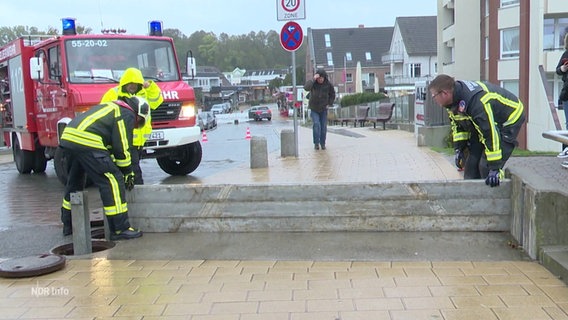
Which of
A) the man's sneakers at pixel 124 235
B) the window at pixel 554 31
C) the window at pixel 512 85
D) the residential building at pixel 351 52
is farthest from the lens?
the residential building at pixel 351 52

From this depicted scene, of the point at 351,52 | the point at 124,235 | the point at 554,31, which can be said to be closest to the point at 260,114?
the point at 351,52

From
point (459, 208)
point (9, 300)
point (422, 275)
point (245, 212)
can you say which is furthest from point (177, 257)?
point (459, 208)

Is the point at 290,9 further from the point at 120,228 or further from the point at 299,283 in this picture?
the point at 299,283

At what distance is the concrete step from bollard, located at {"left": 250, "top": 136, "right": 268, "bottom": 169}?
4356 millimetres

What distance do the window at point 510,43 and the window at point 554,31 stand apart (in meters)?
2.52

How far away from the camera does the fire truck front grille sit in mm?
9391

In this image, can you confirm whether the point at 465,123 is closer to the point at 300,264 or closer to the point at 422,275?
the point at 422,275

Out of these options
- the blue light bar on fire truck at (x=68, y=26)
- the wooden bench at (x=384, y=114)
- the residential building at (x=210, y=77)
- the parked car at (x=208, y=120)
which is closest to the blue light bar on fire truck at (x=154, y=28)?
the blue light bar on fire truck at (x=68, y=26)

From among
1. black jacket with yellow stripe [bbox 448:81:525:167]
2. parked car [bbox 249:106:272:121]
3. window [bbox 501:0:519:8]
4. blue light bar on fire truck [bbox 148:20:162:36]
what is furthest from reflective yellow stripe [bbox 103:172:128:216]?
parked car [bbox 249:106:272:121]

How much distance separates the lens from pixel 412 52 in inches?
2921

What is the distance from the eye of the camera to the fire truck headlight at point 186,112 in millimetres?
9742

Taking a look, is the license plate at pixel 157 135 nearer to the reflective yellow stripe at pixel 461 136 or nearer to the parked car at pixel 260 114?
the reflective yellow stripe at pixel 461 136

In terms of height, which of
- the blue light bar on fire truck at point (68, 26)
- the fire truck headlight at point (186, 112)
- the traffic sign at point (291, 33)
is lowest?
the fire truck headlight at point (186, 112)

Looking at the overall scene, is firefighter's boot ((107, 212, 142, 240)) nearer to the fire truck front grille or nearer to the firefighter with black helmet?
the firefighter with black helmet
